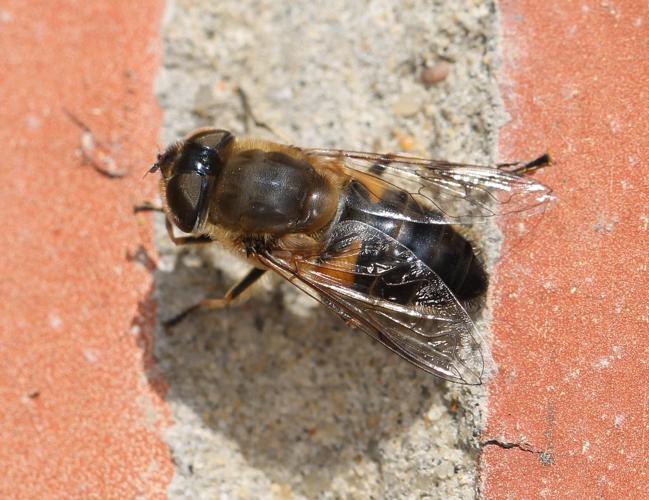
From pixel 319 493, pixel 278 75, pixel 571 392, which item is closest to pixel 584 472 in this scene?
pixel 571 392

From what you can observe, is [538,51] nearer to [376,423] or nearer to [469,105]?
[469,105]

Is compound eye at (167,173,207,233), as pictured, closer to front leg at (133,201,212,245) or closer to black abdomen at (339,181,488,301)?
front leg at (133,201,212,245)

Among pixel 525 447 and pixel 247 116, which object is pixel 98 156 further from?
pixel 525 447

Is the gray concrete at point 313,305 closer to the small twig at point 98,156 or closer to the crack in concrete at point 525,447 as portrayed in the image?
the crack in concrete at point 525,447

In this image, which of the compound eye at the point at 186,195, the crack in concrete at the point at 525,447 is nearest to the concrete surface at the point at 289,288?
the crack in concrete at the point at 525,447

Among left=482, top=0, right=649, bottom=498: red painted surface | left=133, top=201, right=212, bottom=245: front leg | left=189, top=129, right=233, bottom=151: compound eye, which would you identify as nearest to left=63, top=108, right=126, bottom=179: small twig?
left=133, top=201, right=212, bottom=245: front leg

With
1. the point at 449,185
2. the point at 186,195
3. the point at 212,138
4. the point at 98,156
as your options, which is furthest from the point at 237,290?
the point at 449,185

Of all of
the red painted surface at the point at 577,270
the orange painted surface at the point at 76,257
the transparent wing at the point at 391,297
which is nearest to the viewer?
the red painted surface at the point at 577,270
